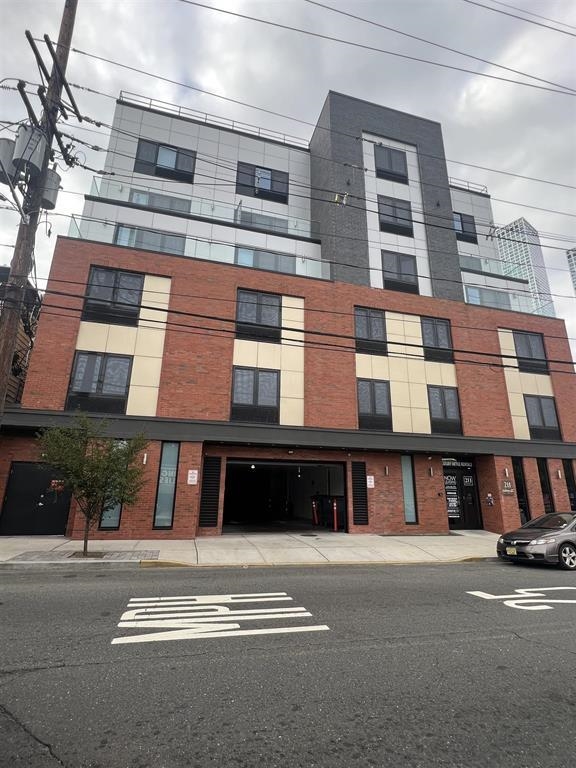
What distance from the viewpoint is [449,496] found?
19.3m

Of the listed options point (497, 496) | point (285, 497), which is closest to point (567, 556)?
point (497, 496)

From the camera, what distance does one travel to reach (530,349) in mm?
21500

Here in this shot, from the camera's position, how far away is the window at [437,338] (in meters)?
19.8

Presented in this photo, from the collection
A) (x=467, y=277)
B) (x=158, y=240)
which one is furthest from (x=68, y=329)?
(x=467, y=277)

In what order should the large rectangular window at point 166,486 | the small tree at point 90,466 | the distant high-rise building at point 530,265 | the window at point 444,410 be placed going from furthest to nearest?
the distant high-rise building at point 530,265 < the window at point 444,410 < the large rectangular window at point 166,486 < the small tree at point 90,466

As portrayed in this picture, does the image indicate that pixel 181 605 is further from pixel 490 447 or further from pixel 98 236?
pixel 490 447

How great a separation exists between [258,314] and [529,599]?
14.0 metres

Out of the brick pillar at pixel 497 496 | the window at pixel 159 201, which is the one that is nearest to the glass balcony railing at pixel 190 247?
the window at pixel 159 201

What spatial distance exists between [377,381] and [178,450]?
30.5 feet

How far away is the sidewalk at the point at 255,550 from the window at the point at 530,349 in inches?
393

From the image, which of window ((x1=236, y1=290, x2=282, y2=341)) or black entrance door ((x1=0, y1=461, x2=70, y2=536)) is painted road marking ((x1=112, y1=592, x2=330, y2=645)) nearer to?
black entrance door ((x1=0, y1=461, x2=70, y2=536))

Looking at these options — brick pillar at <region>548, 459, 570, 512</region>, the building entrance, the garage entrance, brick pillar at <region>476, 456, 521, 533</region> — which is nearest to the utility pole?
the garage entrance

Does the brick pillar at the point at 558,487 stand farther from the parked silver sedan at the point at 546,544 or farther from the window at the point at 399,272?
the window at the point at 399,272

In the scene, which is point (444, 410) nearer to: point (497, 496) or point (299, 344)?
point (497, 496)
